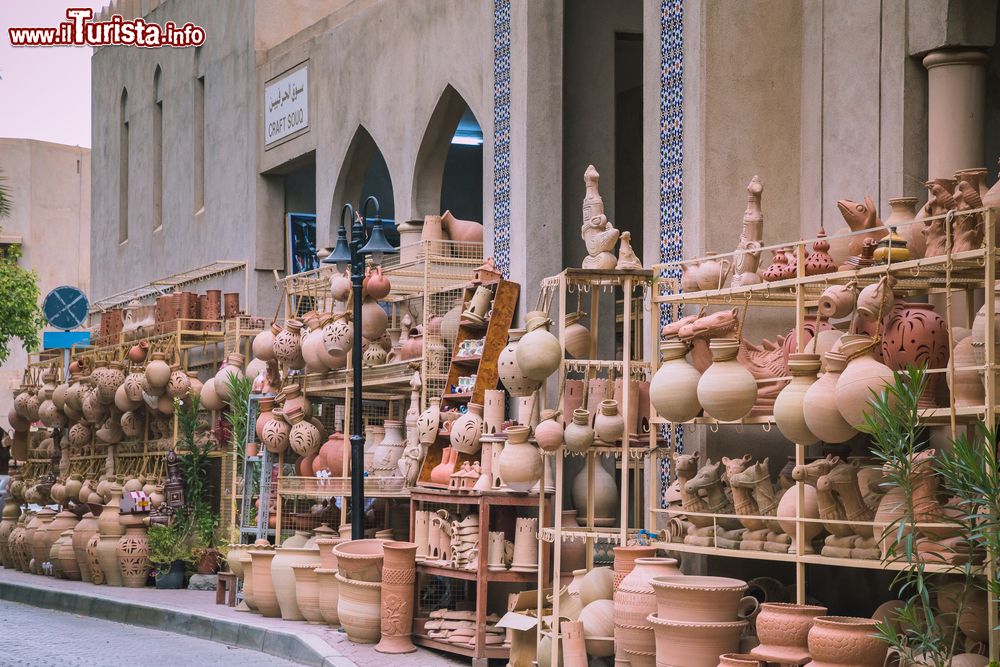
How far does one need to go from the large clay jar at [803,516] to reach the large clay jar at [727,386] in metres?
0.56

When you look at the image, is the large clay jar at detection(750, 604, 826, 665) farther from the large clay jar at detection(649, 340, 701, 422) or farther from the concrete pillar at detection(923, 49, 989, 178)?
the concrete pillar at detection(923, 49, 989, 178)

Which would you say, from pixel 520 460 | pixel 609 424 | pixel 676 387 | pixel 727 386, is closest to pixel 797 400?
pixel 727 386

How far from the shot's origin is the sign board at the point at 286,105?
17.6 meters

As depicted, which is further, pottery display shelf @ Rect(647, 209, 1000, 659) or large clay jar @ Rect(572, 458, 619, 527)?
large clay jar @ Rect(572, 458, 619, 527)

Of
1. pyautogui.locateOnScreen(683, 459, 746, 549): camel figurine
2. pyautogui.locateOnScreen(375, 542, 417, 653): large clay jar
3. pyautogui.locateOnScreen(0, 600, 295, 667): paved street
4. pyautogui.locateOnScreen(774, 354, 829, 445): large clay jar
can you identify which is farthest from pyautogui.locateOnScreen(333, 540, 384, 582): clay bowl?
pyautogui.locateOnScreen(774, 354, 829, 445): large clay jar

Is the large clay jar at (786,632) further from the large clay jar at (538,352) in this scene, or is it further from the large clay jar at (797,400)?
the large clay jar at (538,352)

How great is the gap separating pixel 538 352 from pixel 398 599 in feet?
8.58

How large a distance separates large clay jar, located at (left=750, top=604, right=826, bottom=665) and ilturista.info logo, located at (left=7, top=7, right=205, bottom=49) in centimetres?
1525

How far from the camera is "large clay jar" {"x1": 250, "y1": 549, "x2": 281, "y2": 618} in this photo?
13.3 m

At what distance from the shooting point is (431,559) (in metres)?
11.5

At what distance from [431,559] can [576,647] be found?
2437 millimetres

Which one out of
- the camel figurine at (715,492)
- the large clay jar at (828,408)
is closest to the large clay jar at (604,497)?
the camel figurine at (715,492)

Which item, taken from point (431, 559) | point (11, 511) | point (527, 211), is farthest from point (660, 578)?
point (11, 511)

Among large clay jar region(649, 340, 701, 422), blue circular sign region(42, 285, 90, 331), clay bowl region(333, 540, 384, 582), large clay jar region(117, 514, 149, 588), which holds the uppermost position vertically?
blue circular sign region(42, 285, 90, 331)
